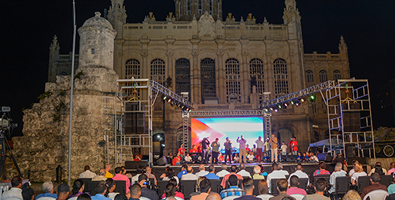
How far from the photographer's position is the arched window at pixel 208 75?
3485 centimetres

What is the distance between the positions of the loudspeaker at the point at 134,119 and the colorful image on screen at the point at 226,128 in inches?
404

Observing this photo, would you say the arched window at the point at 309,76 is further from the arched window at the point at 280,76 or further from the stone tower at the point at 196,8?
the stone tower at the point at 196,8

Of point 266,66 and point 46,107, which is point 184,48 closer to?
point 266,66

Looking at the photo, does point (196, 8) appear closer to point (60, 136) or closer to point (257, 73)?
point (257, 73)

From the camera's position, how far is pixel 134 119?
18.1 metres

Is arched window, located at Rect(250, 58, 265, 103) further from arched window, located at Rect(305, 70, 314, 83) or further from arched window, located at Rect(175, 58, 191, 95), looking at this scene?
arched window, located at Rect(305, 70, 314, 83)

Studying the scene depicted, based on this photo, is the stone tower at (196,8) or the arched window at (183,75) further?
the stone tower at (196,8)

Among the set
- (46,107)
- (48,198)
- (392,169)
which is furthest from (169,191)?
(46,107)

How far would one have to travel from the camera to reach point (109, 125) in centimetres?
1883

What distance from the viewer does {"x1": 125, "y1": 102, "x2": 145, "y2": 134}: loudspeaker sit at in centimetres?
1797

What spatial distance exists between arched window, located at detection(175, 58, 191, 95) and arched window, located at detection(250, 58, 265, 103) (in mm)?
6694

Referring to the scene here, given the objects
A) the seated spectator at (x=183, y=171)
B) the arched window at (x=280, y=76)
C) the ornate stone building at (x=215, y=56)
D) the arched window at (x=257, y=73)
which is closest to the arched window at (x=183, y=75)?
the ornate stone building at (x=215, y=56)

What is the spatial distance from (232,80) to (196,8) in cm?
1103

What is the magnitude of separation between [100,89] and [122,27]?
56.7 feet
